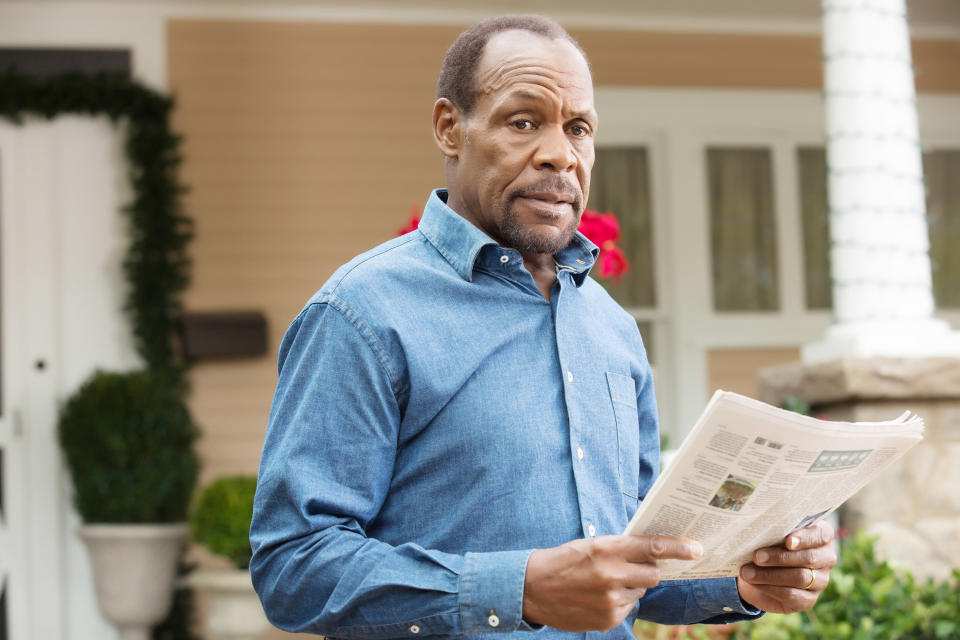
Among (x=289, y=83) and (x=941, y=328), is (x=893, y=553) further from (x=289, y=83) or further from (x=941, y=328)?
(x=289, y=83)

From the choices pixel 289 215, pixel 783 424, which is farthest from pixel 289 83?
pixel 783 424

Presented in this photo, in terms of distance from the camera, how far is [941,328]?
13.2 ft

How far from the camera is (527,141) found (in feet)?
4.97

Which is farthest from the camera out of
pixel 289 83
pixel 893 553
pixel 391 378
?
pixel 289 83

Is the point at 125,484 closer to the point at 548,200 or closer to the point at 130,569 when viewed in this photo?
the point at 130,569

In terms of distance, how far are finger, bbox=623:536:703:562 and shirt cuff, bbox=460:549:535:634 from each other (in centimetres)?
12

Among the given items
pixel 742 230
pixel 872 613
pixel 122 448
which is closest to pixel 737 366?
pixel 742 230

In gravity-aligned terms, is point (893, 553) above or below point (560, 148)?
below

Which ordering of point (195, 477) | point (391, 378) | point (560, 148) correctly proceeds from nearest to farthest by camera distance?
point (391, 378) → point (560, 148) → point (195, 477)

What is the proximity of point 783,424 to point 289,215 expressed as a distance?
14.3 ft

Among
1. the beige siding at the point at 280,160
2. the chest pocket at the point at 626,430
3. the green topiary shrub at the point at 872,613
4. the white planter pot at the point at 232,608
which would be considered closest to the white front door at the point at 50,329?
the beige siding at the point at 280,160

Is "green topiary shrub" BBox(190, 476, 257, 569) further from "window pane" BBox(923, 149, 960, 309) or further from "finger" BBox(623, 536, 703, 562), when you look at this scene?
"window pane" BBox(923, 149, 960, 309)

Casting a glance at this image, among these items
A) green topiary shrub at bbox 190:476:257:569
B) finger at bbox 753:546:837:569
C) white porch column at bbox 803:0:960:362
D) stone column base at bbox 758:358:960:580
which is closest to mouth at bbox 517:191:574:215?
finger at bbox 753:546:837:569

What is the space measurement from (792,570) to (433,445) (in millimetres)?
511
